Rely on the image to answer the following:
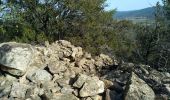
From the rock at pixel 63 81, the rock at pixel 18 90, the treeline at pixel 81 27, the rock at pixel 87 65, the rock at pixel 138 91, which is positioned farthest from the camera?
the treeline at pixel 81 27

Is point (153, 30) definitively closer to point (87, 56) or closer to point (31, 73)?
point (87, 56)

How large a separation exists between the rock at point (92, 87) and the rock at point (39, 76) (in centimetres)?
136

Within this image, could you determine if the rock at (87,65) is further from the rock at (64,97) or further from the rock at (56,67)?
the rock at (64,97)

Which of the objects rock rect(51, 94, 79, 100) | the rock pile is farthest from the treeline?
rock rect(51, 94, 79, 100)

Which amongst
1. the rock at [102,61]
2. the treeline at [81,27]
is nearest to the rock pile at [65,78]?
the rock at [102,61]

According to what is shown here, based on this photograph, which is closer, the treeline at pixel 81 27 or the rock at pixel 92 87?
the rock at pixel 92 87

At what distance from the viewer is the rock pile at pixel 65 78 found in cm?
1175

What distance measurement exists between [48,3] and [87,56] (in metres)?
10.6

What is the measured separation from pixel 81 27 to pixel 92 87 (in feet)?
37.7

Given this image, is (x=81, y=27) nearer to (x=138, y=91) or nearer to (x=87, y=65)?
(x=87, y=65)

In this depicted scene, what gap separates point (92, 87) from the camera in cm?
1177

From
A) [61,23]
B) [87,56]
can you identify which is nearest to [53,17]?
[61,23]

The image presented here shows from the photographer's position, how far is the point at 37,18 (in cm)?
2378

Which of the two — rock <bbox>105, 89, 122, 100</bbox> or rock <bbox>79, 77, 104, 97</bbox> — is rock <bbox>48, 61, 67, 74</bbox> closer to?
rock <bbox>79, 77, 104, 97</bbox>
